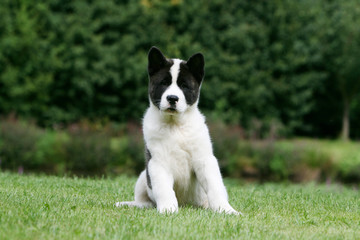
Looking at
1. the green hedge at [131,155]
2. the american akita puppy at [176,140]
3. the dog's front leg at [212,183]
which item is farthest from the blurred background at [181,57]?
the dog's front leg at [212,183]

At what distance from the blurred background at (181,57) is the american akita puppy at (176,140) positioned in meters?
10.2

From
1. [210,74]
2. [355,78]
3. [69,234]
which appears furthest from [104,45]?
[69,234]

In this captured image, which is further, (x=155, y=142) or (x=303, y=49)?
(x=303, y=49)

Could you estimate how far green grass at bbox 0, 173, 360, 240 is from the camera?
4.16 m

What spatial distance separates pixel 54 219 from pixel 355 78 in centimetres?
2683

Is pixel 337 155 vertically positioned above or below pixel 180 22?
below

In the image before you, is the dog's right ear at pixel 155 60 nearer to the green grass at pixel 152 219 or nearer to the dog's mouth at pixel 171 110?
the dog's mouth at pixel 171 110

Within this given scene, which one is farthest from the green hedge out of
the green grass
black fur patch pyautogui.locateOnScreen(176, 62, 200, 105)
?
black fur patch pyautogui.locateOnScreen(176, 62, 200, 105)

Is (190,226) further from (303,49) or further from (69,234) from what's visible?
(303,49)

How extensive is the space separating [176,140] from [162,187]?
52 cm

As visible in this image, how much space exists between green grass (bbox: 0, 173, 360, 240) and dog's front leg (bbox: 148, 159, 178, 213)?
0.40ft

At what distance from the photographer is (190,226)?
4.53m

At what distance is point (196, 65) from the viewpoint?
564cm

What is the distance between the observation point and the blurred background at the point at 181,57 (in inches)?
669
